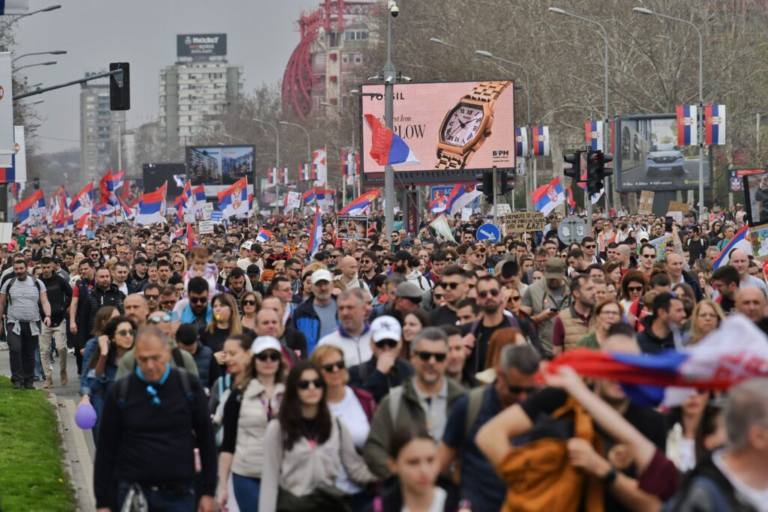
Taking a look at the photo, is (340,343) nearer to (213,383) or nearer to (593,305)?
(213,383)

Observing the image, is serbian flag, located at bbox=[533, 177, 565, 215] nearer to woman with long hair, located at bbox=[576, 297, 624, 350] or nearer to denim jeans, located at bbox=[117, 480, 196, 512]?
woman with long hair, located at bbox=[576, 297, 624, 350]

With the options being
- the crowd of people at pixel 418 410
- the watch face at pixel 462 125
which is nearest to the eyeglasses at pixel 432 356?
the crowd of people at pixel 418 410

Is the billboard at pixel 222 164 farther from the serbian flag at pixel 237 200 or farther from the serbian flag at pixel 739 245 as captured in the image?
the serbian flag at pixel 739 245

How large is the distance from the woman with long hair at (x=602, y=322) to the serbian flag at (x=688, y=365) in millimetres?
3716

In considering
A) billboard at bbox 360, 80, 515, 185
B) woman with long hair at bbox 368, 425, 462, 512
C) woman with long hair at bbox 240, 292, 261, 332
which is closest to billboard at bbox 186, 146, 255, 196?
billboard at bbox 360, 80, 515, 185

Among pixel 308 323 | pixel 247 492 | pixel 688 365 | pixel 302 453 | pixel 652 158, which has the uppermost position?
pixel 652 158

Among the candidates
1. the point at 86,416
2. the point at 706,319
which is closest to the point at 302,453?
the point at 706,319

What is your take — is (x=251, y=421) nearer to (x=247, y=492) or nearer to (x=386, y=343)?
(x=247, y=492)

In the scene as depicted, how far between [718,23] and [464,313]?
195 feet

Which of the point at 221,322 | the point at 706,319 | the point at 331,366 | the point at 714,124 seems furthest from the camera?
the point at 714,124

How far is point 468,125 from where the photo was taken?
153 feet

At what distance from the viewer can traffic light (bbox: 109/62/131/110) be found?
1005 inches

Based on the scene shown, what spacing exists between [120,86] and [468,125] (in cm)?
2186

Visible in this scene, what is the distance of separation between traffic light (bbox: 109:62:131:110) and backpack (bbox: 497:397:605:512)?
811 inches
